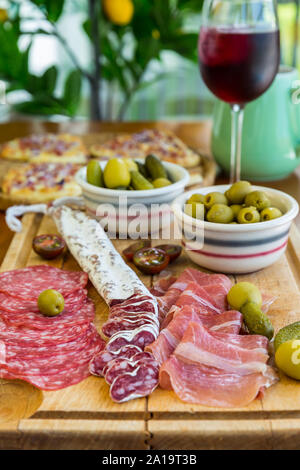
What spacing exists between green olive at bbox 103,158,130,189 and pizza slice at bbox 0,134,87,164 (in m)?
0.66

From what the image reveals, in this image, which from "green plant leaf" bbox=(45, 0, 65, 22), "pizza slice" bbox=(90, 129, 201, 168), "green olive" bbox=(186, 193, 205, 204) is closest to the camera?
"green olive" bbox=(186, 193, 205, 204)

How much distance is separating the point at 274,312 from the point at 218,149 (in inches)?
34.2

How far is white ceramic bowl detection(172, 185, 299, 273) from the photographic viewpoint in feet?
4.26

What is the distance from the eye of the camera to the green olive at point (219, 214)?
4.37 ft

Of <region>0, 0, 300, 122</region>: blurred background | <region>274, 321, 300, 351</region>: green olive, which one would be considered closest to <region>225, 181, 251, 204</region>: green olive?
<region>274, 321, 300, 351</region>: green olive

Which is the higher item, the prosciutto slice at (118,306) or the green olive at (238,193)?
the green olive at (238,193)

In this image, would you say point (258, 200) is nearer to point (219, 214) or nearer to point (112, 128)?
point (219, 214)

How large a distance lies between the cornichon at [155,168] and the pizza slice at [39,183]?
35 centimetres

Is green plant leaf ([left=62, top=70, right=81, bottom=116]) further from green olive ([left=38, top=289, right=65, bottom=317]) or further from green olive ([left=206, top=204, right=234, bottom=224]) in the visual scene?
green olive ([left=38, top=289, right=65, bottom=317])

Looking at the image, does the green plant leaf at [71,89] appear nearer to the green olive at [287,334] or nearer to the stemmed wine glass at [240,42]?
the stemmed wine glass at [240,42]

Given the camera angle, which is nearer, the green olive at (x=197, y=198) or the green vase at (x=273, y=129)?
the green olive at (x=197, y=198)

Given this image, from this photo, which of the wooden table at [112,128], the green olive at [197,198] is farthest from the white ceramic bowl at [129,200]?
the wooden table at [112,128]

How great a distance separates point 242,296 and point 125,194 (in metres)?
0.48
